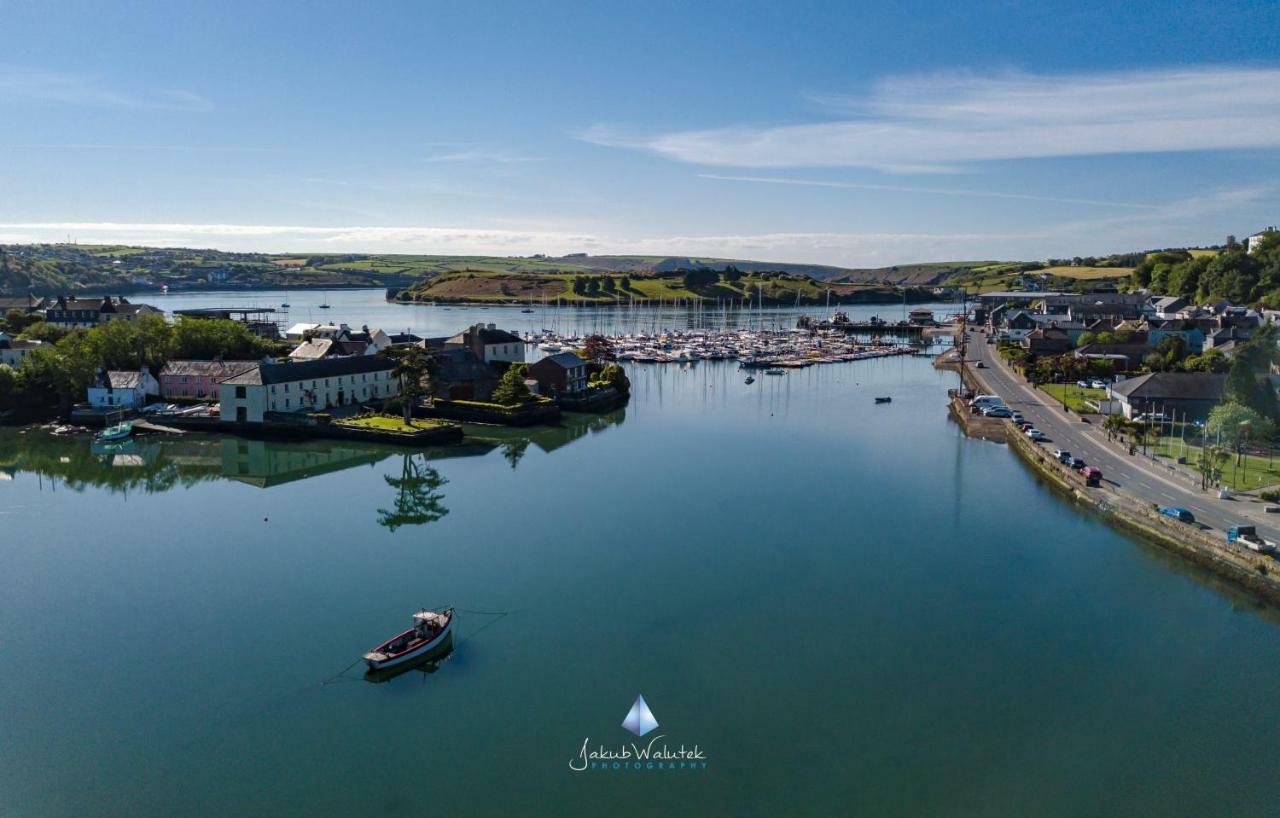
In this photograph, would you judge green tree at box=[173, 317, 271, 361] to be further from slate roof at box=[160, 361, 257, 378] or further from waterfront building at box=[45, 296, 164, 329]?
waterfront building at box=[45, 296, 164, 329]

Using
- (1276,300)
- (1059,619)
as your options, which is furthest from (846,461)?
(1276,300)

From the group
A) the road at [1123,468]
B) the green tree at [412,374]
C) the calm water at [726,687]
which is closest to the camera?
the calm water at [726,687]

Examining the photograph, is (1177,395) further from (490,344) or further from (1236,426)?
(490,344)

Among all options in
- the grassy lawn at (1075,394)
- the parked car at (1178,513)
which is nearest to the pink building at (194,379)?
the parked car at (1178,513)

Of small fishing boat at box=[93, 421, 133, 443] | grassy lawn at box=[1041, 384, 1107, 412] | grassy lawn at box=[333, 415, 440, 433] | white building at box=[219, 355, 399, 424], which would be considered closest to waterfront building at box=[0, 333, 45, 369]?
small fishing boat at box=[93, 421, 133, 443]

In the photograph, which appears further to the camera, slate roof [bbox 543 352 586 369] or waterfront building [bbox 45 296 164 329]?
waterfront building [bbox 45 296 164 329]

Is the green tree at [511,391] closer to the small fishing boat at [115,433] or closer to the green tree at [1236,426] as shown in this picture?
the small fishing boat at [115,433]

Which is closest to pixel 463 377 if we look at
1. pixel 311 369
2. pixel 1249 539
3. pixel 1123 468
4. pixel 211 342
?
pixel 311 369
